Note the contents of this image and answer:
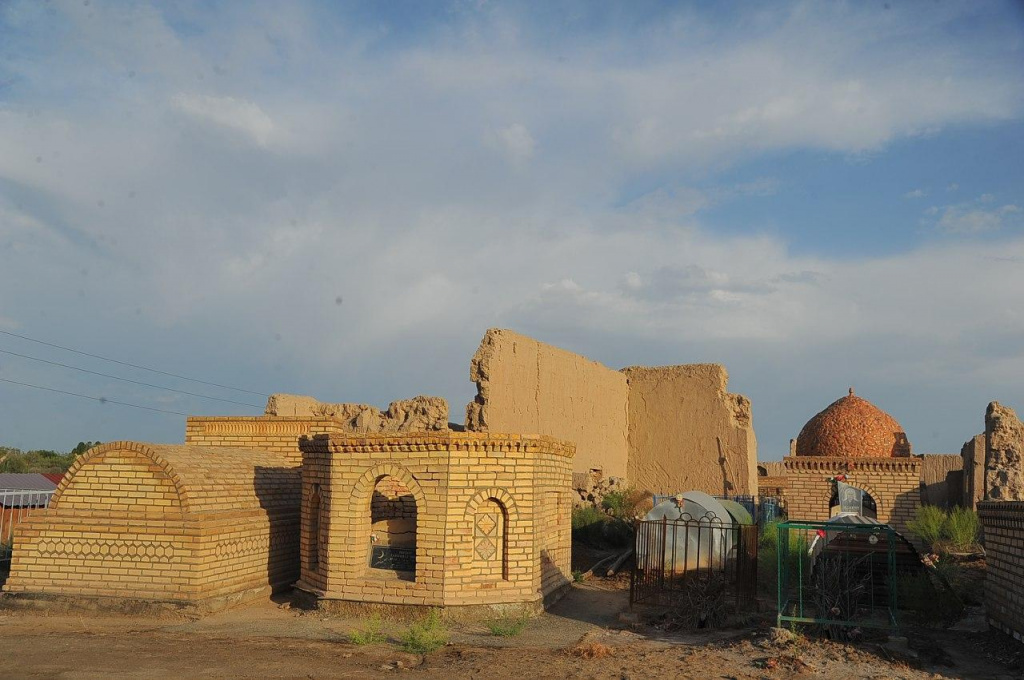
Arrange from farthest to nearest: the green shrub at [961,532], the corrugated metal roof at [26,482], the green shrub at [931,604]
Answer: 1. the corrugated metal roof at [26,482]
2. the green shrub at [961,532]
3. the green shrub at [931,604]

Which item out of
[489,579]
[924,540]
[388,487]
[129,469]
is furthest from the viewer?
[924,540]

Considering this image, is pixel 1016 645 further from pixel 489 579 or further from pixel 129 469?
pixel 129 469

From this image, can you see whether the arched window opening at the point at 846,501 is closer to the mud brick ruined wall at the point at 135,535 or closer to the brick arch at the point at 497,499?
the brick arch at the point at 497,499

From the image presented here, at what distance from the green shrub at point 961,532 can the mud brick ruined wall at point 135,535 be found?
13017 mm

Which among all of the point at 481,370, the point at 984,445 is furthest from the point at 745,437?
the point at 481,370

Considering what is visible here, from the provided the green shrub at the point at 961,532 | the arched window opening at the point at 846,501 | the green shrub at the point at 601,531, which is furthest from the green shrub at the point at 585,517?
the green shrub at the point at 961,532

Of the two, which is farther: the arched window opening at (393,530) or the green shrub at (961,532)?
the green shrub at (961,532)

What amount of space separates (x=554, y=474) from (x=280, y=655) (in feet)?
16.1

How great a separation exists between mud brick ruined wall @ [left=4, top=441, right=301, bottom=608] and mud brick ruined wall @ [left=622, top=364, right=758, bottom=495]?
1288cm

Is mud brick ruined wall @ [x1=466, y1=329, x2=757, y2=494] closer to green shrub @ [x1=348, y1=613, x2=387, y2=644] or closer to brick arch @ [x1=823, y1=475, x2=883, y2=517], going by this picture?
brick arch @ [x1=823, y1=475, x2=883, y2=517]

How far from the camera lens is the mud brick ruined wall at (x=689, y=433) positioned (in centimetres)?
2138

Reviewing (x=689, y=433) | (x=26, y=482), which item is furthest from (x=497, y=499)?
(x=26, y=482)

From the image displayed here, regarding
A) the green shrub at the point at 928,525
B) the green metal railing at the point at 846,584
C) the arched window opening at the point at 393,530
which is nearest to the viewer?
the green metal railing at the point at 846,584

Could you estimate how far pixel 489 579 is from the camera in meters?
10.9
